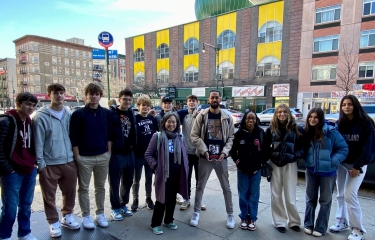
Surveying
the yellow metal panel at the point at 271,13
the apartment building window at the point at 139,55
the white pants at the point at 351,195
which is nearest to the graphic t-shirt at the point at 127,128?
the white pants at the point at 351,195

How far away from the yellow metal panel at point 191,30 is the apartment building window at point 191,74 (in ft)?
14.5

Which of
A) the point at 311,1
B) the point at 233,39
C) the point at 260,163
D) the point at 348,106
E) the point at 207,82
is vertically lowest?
the point at 260,163

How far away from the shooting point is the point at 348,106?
315 centimetres

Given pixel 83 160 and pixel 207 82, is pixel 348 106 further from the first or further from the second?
pixel 207 82

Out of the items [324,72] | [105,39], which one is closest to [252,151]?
[105,39]

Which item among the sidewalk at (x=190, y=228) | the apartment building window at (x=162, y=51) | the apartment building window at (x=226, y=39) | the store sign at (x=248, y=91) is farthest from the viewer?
the apartment building window at (x=162, y=51)

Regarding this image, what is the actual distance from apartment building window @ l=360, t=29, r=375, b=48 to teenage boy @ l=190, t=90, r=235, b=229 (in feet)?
86.9

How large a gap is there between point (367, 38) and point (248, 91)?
496 inches

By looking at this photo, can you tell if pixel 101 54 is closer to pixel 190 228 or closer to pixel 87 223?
pixel 87 223

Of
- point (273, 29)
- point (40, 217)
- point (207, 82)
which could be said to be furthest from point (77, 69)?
point (40, 217)

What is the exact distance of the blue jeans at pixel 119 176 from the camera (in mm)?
3551

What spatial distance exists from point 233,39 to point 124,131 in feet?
98.8

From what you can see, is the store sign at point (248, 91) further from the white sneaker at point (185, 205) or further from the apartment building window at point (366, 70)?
the white sneaker at point (185, 205)

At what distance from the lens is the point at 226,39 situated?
1242 inches
